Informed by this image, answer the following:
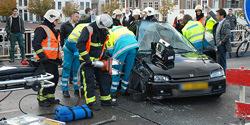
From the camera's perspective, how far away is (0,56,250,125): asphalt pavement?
716cm

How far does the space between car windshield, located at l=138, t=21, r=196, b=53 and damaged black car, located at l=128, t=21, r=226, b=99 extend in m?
0.02

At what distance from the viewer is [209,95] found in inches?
343

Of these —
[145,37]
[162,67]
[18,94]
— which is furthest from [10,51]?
[162,67]

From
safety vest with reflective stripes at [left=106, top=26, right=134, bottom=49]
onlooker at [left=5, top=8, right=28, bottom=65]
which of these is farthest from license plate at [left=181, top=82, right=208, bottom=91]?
onlooker at [left=5, top=8, right=28, bottom=65]

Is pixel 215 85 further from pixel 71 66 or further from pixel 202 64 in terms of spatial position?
pixel 71 66

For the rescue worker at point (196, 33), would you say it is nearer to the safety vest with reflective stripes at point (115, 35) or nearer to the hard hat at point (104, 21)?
the safety vest with reflective stripes at point (115, 35)

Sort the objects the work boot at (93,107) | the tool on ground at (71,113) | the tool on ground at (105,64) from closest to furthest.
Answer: the tool on ground at (71,113)
the tool on ground at (105,64)
the work boot at (93,107)

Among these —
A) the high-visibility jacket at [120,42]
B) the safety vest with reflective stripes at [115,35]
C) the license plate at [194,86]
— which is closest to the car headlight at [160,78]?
the license plate at [194,86]

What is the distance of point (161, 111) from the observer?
7840 mm

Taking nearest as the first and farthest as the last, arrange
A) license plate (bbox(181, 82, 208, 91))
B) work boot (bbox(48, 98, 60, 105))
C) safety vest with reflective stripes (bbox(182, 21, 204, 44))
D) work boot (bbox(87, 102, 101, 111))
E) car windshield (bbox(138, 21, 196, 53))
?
work boot (bbox(87, 102, 101, 111)) < license plate (bbox(181, 82, 208, 91)) < work boot (bbox(48, 98, 60, 105)) < car windshield (bbox(138, 21, 196, 53)) < safety vest with reflective stripes (bbox(182, 21, 204, 44))

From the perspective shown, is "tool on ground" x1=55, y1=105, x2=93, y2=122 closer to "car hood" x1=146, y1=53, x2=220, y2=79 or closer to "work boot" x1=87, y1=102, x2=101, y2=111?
"work boot" x1=87, y1=102, x2=101, y2=111

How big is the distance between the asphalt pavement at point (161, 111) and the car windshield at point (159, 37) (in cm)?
114

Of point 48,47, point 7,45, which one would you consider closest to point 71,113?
point 48,47

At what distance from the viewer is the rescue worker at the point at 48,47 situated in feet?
26.3
